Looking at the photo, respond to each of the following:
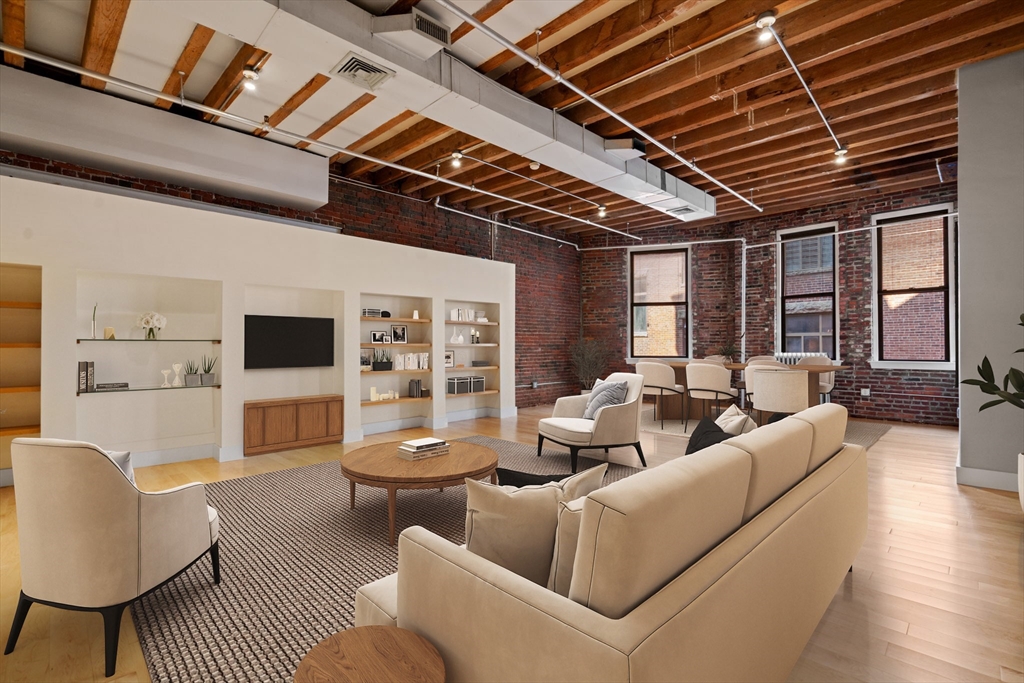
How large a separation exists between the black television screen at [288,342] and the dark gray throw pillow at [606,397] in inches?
132

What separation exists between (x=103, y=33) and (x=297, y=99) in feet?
4.85

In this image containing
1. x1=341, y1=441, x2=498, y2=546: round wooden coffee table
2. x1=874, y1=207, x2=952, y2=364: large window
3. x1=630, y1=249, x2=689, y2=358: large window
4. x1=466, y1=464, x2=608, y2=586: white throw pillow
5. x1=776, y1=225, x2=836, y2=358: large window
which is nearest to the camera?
x1=466, y1=464, x2=608, y2=586: white throw pillow

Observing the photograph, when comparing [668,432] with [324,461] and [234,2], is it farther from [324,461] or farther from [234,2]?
[234,2]

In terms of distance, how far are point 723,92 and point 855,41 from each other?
1007 millimetres

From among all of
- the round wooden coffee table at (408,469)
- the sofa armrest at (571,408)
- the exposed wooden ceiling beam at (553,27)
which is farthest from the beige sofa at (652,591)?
the sofa armrest at (571,408)

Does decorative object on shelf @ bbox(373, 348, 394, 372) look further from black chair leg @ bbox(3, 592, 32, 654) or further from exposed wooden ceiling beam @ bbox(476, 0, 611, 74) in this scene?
black chair leg @ bbox(3, 592, 32, 654)

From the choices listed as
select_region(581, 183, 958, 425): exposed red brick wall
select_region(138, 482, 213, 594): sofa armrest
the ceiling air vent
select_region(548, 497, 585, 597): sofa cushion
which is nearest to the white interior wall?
the ceiling air vent

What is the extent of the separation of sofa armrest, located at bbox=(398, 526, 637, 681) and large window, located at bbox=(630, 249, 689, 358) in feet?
30.9

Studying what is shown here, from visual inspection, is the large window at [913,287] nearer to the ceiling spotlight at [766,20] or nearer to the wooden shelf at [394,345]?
the ceiling spotlight at [766,20]

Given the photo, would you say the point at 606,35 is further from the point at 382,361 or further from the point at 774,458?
the point at 382,361

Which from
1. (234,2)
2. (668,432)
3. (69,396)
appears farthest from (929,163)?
(69,396)

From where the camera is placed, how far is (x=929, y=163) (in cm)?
658

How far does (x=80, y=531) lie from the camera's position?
6.62ft

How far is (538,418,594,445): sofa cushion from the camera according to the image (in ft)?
15.7
